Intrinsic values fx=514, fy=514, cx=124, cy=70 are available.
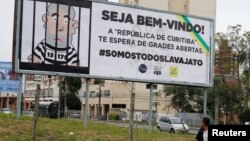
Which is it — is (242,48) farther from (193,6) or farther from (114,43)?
(114,43)

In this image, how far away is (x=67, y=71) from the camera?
18281 millimetres

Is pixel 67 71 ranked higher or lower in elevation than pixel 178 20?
lower

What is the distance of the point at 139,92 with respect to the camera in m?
92.2

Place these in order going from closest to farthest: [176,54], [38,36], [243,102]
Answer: [38,36] < [176,54] < [243,102]

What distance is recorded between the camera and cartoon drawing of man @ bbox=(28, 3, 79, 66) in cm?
1786

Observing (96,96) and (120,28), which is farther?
(96,96)

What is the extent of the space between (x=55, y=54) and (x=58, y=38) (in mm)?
575

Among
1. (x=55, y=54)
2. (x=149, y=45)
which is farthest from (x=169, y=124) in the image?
(x=55, y=54)

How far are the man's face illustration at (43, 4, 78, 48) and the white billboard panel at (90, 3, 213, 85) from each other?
2.66 feet

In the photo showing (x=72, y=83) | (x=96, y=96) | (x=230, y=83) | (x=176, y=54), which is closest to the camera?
(x=176, y=54)

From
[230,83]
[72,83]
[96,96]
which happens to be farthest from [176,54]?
[96,96]

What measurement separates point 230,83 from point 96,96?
3275cm

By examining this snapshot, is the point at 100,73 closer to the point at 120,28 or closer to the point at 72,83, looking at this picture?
the point at 120,28

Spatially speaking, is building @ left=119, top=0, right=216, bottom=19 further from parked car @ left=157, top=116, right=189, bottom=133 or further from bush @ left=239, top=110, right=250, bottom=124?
parked car @ left=157, top=116, right=189, bottom=133
